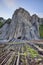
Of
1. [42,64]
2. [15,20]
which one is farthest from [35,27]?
[42,64]

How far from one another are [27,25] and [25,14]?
1363 cm

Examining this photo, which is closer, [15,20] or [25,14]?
[15,20]

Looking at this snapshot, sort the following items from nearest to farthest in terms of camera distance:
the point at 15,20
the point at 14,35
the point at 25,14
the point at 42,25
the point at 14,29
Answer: the point at 14,35
the point at 14,29
the point at 15,20
the point at 25,14
the point at 42,25

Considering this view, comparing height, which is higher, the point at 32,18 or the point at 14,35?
the point at 32,18

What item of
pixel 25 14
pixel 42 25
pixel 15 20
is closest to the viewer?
pixel 15 20

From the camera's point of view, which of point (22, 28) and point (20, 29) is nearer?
point (20, 29)

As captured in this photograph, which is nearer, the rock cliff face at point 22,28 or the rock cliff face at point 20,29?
the rock cliff face at point 20,29

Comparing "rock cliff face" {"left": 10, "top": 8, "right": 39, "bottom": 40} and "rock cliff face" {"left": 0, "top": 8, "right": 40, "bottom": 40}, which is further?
"rock cliff face" {"left": 10, "top": 8, "right": 39, "bottom": 40}

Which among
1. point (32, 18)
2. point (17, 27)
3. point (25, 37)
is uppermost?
point (32, 18)

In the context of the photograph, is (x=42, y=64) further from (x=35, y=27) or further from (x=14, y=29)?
(x=35, y=27)

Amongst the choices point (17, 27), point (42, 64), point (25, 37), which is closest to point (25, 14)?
point (17, 27)

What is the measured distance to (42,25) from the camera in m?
135

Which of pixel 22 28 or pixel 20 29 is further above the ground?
pixel 22 28

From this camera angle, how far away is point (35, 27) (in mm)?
102812
